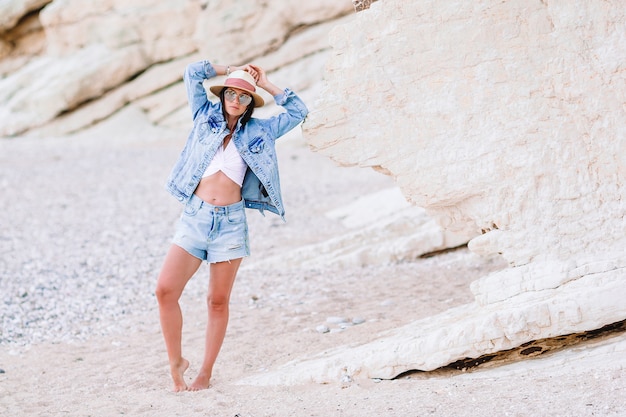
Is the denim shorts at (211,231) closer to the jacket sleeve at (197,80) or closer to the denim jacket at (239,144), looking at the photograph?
the denim jacket at (239,144)

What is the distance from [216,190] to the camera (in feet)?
15.4

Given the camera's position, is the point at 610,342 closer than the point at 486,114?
Yes

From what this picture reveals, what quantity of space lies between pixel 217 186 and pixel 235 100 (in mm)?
548

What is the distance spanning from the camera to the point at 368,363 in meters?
4.57

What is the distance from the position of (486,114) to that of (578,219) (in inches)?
33.5

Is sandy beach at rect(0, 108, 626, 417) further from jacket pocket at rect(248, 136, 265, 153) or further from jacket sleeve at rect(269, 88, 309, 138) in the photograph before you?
jacket sleeve at rect(269, 88, 309, 138)

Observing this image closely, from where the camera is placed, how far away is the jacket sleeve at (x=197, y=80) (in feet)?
15.9

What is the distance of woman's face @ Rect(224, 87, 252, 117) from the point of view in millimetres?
4703

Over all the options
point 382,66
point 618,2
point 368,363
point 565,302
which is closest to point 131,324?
point 368,363

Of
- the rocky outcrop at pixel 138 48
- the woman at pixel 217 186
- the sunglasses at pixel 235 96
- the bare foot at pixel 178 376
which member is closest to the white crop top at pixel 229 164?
the woman at pixel 217 186

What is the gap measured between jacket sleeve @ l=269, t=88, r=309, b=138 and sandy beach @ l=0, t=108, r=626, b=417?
5.39ft

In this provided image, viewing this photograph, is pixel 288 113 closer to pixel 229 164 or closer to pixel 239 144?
pixel 239 144

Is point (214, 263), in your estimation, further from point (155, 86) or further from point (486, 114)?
point (155, 86)

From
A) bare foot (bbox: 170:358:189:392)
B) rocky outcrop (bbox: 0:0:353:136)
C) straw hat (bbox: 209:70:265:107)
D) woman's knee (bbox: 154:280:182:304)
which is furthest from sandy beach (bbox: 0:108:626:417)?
rocky outcrop (bbox: 0:0:353:136)
